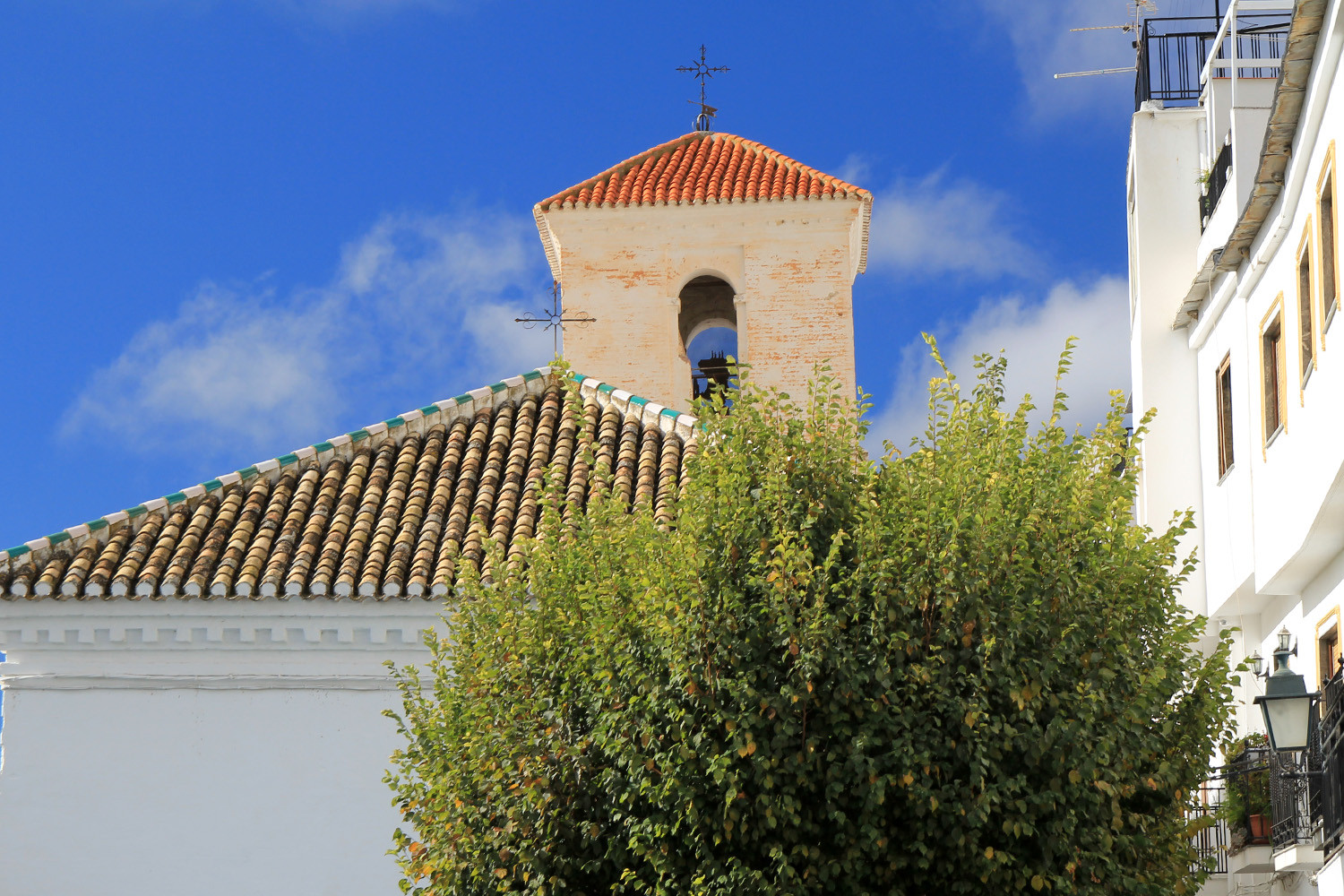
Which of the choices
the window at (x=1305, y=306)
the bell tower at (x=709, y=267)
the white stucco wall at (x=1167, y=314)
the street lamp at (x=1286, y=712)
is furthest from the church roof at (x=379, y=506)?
the white stucco wall at (x=1167, y=314)

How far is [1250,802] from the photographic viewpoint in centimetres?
1252

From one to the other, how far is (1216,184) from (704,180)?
685 centimetres

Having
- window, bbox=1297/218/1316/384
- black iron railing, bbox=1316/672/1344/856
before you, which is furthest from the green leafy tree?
window, bbox=1297/218/1316/384

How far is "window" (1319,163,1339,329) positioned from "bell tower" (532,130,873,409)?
332 inches

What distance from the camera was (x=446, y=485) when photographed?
14.4 metres

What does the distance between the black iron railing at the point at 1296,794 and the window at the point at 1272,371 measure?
120 inches

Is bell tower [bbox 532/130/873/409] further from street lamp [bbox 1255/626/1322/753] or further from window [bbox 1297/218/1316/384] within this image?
street lamp [bbox 1255/626/1322/753]

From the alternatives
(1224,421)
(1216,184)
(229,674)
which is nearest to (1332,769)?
(1224,421)

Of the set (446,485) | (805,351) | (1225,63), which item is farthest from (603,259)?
(1225,63)

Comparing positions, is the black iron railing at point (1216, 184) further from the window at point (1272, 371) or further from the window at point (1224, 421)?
the window at point (1272, 371)

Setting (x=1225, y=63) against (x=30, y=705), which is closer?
(x=30, y=705)

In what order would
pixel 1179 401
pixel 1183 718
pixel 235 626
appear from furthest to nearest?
pixel 1179 401
pixel 235 626
pixel 1183 718

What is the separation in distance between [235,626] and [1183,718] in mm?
7754

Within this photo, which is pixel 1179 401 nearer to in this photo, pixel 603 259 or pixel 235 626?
pixel 603 259
